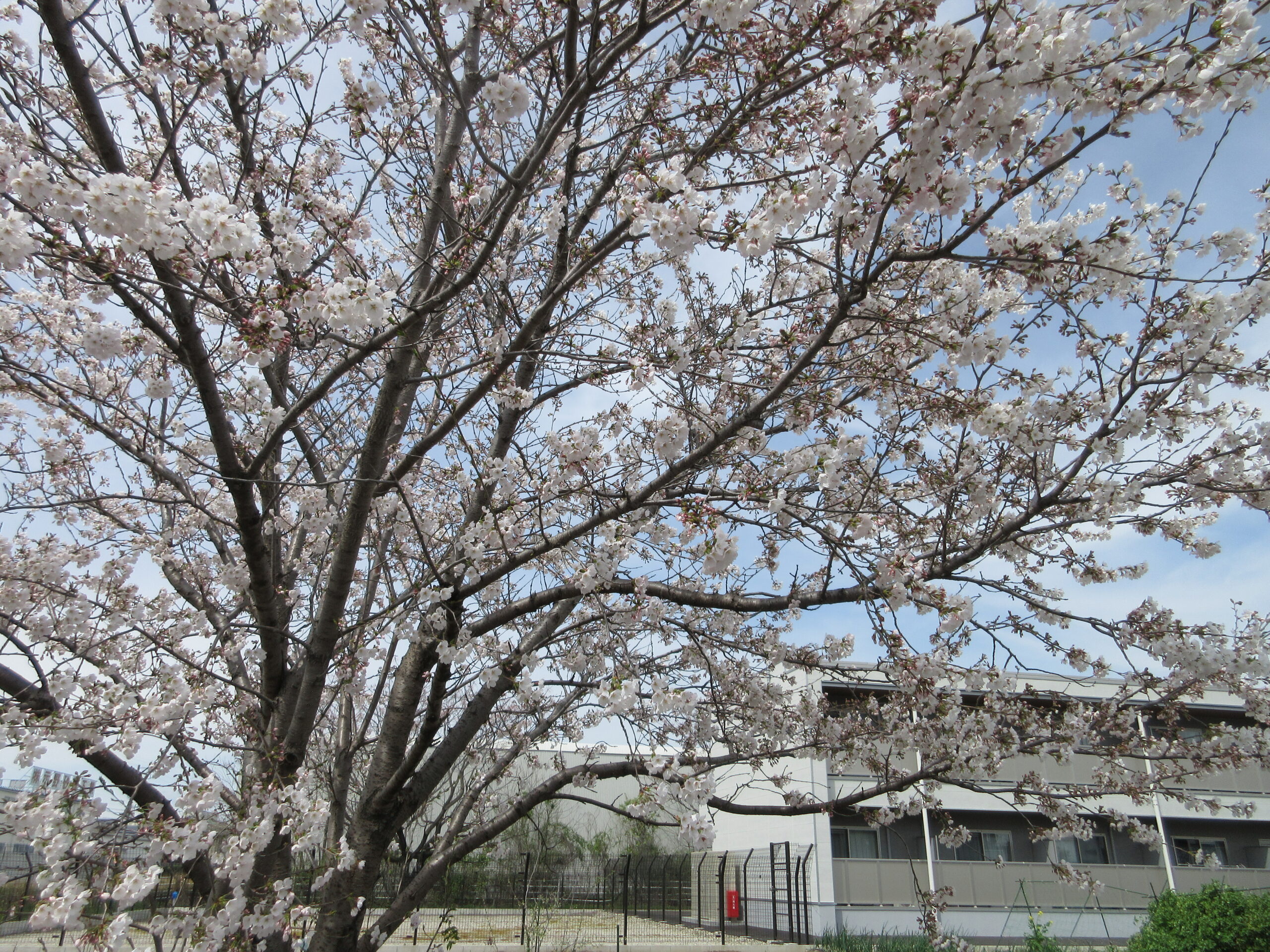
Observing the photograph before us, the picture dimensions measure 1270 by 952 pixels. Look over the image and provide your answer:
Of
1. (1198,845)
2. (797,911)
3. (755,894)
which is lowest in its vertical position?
(797,911)

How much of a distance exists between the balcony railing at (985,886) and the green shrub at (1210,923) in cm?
465

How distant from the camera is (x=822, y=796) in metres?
15.2

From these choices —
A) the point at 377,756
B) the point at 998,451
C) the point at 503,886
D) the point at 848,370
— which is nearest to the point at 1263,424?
the point at 998,451

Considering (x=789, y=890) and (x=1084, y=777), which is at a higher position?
(x=1084, y=777)

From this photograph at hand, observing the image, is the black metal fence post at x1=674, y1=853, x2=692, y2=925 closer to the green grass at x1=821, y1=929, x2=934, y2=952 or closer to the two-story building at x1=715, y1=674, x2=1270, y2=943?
the two-story building at x1=715, y1=674, x2=1270, y2=943

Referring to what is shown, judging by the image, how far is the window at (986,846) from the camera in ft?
50.6

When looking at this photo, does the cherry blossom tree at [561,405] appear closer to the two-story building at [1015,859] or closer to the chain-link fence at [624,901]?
the chain-link fence at [624,901]

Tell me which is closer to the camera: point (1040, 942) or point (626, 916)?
point (1040, 942)

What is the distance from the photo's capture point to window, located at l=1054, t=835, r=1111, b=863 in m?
15.9

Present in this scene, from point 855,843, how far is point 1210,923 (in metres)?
7.17

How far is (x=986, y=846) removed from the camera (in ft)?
50.8

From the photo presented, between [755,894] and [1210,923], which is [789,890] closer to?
[755,894]

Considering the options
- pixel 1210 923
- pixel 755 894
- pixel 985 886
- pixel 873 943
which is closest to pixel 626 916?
pixel 755 894

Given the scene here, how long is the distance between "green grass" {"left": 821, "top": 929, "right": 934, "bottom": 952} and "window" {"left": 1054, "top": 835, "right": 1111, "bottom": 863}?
16.8 ft
